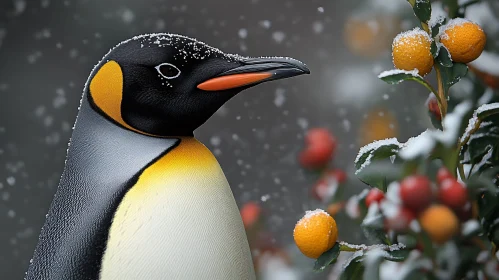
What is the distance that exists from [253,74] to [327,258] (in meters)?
0.20

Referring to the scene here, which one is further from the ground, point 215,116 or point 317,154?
point 317,154

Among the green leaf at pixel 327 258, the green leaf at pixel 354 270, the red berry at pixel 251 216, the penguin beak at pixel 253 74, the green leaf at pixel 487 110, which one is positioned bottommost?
the red berry at pixel 251 216

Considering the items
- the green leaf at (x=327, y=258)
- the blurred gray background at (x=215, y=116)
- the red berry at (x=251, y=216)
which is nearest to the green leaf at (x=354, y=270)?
the green leaf at (x=327, y=258)

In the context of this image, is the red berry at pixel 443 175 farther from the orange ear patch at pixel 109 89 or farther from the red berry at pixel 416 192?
the orange ear patch at pixel 109 89

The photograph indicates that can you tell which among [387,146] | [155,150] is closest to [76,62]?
[155,150]

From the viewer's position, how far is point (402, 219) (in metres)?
0.65

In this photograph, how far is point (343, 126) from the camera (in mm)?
1755

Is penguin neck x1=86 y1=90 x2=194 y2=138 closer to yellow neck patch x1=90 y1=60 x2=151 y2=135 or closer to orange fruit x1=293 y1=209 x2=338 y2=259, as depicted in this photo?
yellow neck patch x1=90 y1=60 x2=151 y2=135

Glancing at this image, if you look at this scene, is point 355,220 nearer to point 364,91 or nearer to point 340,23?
point 364,91

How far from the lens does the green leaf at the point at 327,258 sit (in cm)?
69

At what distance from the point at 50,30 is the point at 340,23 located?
2.36ft

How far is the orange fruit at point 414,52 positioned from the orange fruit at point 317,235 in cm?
17

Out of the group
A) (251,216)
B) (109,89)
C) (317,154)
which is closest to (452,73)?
(317,154)

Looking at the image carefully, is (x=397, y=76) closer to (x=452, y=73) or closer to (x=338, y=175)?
(x=452, y=73)
